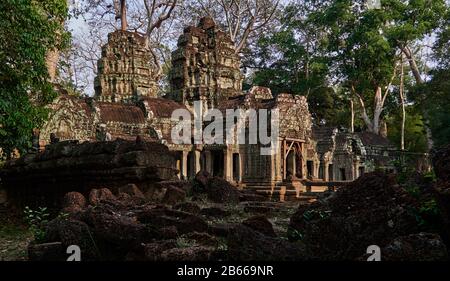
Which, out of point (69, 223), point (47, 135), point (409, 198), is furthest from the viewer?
point (47, 135)

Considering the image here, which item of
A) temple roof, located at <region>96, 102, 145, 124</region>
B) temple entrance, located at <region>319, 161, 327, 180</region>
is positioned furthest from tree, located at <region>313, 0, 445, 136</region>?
temple roof, located at <region>96, 102, 145, 124</region>

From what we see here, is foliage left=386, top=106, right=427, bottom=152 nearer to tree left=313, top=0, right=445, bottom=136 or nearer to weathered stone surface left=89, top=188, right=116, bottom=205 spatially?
tree left=313, top=0, right=445, bottom=136

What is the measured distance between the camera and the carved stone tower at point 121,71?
31.8 m

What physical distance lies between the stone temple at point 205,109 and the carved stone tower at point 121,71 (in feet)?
0.22

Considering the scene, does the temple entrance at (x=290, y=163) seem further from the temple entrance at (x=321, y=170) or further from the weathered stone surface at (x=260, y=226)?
the weathered stone surface at (x=260, y=226)

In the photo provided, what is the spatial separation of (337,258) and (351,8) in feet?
111

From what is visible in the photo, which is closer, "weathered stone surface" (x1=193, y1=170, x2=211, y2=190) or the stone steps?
"weathered stone surface" (x1=193, y1=170, x2=211, y2=190)

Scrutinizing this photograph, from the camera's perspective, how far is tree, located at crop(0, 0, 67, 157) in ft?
31.8

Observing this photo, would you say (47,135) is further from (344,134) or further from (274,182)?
(344,134)

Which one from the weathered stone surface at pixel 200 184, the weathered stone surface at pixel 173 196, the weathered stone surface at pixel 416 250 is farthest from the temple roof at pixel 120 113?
the weathered stone surface at pixel 416 250

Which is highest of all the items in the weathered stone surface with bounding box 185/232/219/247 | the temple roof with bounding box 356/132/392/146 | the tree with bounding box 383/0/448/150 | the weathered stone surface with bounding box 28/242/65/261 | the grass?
the tree with bounding box 383/0/448/150

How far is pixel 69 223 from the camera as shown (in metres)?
5.39

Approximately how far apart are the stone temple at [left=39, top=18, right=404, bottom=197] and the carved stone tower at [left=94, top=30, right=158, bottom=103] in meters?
0.07

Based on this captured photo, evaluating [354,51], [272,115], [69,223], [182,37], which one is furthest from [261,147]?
[69,223]
